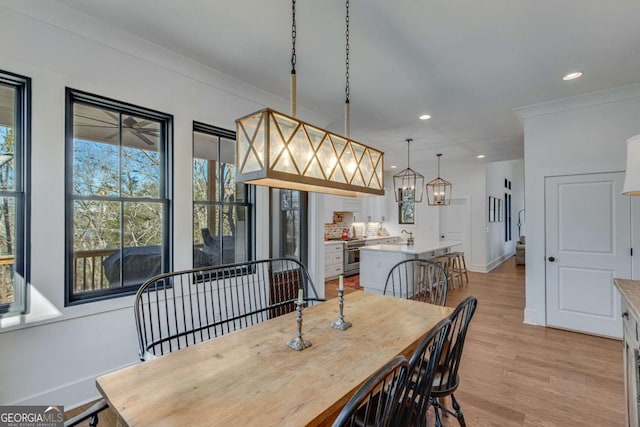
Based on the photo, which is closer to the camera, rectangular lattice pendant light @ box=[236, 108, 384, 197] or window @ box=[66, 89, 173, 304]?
rectangular lattice pendant light @ box=[236, 108, 384, 197]

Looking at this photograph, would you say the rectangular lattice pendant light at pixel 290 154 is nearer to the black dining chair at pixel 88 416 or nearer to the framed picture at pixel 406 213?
the black dining chair at pixel 88 416

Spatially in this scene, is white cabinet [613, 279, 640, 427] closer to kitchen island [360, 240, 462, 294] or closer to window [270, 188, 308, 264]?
window [270, 188, 308, 264]

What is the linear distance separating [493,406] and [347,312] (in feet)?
4.26

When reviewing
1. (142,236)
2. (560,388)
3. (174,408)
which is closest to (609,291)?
(560,388)

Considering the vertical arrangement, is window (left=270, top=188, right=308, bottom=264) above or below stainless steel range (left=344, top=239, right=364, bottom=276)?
above

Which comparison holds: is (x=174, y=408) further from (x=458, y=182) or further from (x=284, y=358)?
(x=458, y=182)

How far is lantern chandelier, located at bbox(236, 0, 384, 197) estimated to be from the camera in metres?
1.28

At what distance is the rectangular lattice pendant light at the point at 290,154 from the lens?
4.20 ft

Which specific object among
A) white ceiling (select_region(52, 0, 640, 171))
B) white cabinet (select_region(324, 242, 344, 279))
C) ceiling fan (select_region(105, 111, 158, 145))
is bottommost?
white cabinet (select_region(324, 242, 344, 279))

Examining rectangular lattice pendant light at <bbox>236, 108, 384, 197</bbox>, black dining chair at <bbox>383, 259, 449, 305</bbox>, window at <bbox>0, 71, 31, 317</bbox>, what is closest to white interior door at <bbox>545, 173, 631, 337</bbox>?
black dining chair at <bbox>383, 259, 449, 305</bbox>

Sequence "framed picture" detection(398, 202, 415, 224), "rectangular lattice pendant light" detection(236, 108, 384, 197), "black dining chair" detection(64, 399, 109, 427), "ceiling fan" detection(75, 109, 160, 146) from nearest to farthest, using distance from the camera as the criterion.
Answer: "black dining chair" detection(64, 399, 109, 427) → "rectangular lattice pendant light" detection(236, 108, 384, 197) → "ceiling fan" detection(75, 109, 160, 146) → "framed picture" detection(398, 202, 415, 224)

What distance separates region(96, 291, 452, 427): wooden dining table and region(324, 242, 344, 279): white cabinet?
4488 millimetres

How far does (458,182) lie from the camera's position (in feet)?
25.0

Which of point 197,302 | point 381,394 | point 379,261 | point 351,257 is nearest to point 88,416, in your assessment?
point 381,394
